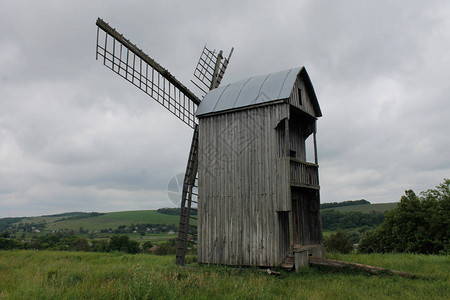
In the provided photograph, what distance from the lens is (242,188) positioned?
14805 mm

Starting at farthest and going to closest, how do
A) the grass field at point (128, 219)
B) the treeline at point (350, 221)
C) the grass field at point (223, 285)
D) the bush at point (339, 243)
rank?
the grass field at point (128, 219)
the treeline at point (350, 221)
the bush at point (339, 243)
the grass field at point (223, 285)

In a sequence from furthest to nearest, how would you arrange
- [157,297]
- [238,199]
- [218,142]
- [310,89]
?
1. [310,89]
2. [218,142]
3. [238,199]
4. [157,297]

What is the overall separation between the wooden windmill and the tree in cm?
1594

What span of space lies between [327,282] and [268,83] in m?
8.65

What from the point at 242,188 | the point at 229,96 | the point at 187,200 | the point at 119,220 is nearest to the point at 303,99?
the point at 229,96

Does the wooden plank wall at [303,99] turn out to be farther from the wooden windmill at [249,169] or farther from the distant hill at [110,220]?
the distant hill at [110,220]

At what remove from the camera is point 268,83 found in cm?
1526

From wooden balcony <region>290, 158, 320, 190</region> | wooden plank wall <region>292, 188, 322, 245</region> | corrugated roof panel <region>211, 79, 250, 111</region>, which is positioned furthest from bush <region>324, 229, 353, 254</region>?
corrugated roof panel <region>211, 79, 250, 111</region>

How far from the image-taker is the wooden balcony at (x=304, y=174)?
562 inches

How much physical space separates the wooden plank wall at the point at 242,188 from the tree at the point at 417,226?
18.7m

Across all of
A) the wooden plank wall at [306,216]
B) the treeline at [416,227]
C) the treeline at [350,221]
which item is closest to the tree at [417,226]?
the treeline at [416,227]

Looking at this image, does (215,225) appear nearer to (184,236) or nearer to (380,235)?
(184,236)

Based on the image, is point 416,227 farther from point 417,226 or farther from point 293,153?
point 293,153

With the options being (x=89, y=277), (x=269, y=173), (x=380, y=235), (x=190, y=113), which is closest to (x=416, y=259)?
(x=269, y=173)
